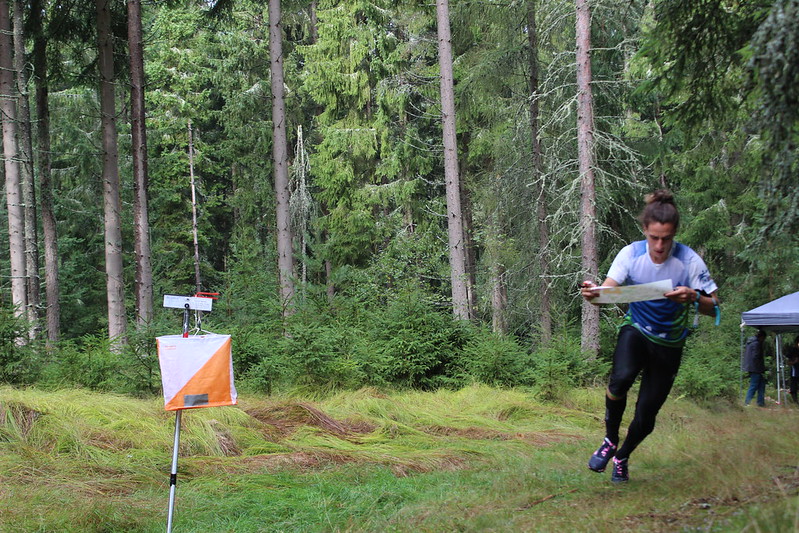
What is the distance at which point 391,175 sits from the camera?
27.1m

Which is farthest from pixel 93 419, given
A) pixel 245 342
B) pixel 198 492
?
pixel 245 342

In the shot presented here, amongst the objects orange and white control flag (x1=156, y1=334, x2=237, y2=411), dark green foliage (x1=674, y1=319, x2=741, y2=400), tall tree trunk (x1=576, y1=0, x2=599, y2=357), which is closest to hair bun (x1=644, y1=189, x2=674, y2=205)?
orange and white control flag (x1=156, y1=334, x2=237, y2=411)

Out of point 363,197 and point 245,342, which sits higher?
point 363,197

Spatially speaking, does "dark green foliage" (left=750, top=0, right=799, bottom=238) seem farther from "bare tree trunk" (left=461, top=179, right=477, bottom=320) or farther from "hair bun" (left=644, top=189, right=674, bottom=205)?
"bare tree trunk" (left=461, top=179, right=477, bottom=320)

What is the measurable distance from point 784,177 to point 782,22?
827 mm

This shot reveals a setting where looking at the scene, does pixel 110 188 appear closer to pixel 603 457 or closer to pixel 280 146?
pixel 280 146

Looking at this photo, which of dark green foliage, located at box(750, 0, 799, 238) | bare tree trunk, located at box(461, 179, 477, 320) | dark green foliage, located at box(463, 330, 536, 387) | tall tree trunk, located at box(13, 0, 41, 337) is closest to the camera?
dark green foliage, located at box(750, 0, 799, 238)

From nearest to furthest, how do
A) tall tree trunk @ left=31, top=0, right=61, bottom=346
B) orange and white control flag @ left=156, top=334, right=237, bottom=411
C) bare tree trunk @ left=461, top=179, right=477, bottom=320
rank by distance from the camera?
orange and white control flag @ left=156, top=334, right=237, bottom=411
tall tree trunk @ left=31, top=0, right=61, bottom=346
bare tree trunk @ left=461, top=179, right=477, bottom=320

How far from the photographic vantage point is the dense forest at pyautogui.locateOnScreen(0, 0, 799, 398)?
1148cm

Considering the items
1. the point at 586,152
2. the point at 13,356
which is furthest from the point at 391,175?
the point at 13,356

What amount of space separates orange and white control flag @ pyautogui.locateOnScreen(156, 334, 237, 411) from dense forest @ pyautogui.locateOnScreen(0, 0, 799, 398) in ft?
13.6

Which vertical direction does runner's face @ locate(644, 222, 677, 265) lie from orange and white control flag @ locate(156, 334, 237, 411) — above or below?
above

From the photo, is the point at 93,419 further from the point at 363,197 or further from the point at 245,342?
the point at 363,197

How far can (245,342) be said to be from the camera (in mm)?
13047
